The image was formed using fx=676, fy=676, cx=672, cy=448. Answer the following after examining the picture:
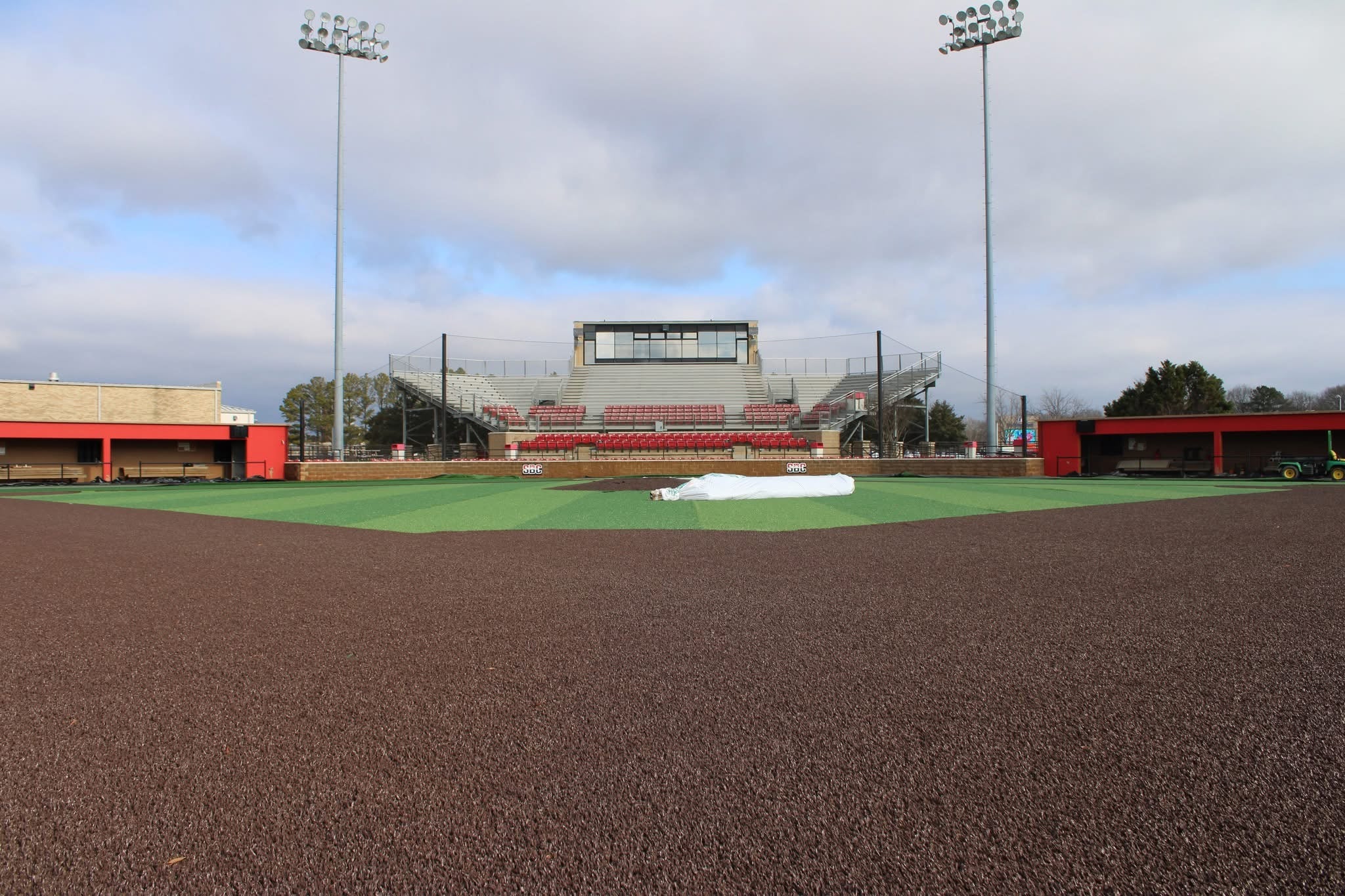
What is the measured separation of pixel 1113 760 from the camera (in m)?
2.82

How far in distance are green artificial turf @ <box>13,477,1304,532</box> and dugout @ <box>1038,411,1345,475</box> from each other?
20.5ft

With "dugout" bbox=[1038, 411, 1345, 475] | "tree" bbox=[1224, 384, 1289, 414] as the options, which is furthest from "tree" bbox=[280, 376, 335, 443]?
"tree" bbox=[1224, 384, 1289, 414]

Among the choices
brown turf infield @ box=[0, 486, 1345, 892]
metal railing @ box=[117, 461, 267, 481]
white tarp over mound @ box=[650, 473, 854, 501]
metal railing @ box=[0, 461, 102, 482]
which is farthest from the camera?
metal railing @ box=[117, 461, 267, 481]

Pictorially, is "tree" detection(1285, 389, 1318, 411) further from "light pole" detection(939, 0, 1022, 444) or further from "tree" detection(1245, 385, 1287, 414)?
"light pole" detection(939, 0, 1022, 444)

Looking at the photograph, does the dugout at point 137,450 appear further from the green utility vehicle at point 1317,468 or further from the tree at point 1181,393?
the tree at point 1181,393

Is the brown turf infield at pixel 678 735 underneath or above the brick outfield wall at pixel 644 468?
underneath

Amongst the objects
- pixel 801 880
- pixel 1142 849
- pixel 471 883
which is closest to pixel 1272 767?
pixel 1142 849

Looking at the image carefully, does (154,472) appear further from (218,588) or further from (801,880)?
(801,880)

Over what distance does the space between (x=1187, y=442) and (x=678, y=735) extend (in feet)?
116

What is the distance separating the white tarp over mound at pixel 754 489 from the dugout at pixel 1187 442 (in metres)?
17.2

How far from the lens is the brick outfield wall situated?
2914 cm

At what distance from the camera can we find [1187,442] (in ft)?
98.7

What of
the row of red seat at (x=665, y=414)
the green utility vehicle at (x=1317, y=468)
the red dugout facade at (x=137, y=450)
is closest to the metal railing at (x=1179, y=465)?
the green utility vehicle at (x=1317, y=468)

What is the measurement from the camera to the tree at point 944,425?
56281mm
